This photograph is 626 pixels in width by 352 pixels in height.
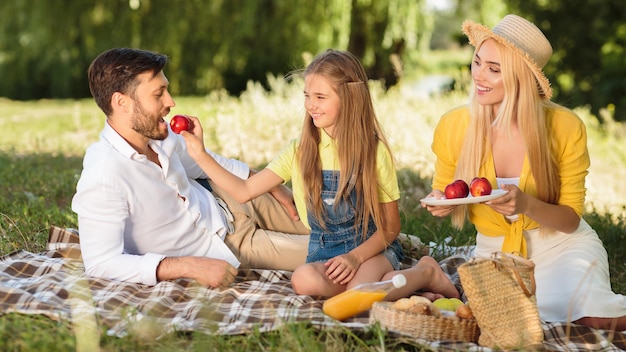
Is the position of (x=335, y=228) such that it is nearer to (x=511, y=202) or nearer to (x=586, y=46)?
(x=511, y=202)

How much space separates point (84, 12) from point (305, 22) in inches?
157

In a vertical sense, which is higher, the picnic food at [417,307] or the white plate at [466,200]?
the white plate at [466,200]

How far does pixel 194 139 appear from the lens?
4.08 metres

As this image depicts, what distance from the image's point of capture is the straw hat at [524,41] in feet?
13.1

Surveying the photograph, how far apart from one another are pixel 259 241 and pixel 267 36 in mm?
9047

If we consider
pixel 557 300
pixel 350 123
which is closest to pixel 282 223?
pixel 350 123

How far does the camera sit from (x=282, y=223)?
4.95 meters

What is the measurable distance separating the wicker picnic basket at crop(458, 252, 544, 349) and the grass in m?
0.31

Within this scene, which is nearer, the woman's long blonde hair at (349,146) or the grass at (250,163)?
the grass at (250,163)

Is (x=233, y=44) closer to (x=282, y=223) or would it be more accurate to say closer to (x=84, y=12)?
(x=84, y=12)

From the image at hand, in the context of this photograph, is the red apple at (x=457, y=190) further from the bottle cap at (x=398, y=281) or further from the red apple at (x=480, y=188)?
the bottle cap at (x=398, y=281)

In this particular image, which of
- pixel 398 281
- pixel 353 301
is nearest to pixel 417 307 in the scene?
pixel 398 281

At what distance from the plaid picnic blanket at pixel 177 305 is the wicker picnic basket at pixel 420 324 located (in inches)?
2.1

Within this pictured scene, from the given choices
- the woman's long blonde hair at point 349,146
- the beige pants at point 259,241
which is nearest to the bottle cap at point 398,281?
the woman's long blonde hair at point 349,146
